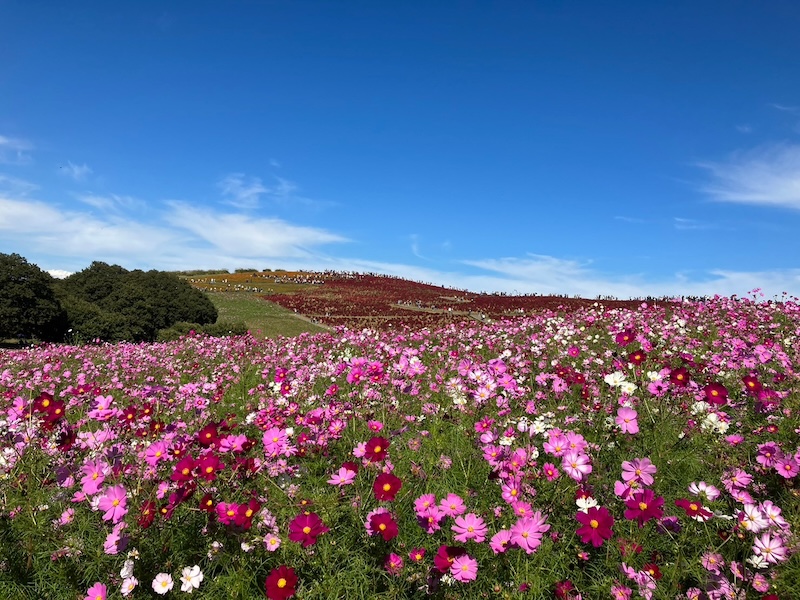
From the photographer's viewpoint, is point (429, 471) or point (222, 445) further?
point (429, 471)

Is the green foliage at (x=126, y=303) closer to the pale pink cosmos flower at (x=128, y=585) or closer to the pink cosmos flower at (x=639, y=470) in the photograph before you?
the pale pink cosmos flower at (x=128, y=585)

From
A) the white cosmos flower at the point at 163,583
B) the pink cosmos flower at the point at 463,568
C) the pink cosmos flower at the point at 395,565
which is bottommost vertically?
the white cosmos flower at the point at 163,583

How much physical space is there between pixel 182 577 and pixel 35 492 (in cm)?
143

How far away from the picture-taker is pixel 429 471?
3324mm

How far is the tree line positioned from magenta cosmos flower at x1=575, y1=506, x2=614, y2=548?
18.1 m

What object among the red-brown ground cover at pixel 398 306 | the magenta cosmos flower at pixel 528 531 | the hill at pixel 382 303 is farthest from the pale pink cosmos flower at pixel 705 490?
the red-brown ground cover at pixel 398 306

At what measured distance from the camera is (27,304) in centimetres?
1848

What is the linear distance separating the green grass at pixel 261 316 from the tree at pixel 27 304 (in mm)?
7367

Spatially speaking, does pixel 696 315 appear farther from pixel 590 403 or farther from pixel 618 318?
pixel 590 403

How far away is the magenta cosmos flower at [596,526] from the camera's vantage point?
6.35 ft

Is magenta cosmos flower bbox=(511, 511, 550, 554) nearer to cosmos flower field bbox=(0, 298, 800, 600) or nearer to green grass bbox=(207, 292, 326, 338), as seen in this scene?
cosmos flower field bbox=(0, 298, 800, 600)

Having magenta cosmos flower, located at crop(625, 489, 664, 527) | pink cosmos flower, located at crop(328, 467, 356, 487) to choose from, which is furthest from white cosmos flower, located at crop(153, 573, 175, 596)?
magenta cosmos flower, located at crop(625, 489, 664, 527)

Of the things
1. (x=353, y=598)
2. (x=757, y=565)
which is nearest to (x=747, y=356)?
(x=757, y=565)

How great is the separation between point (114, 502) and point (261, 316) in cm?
2648
